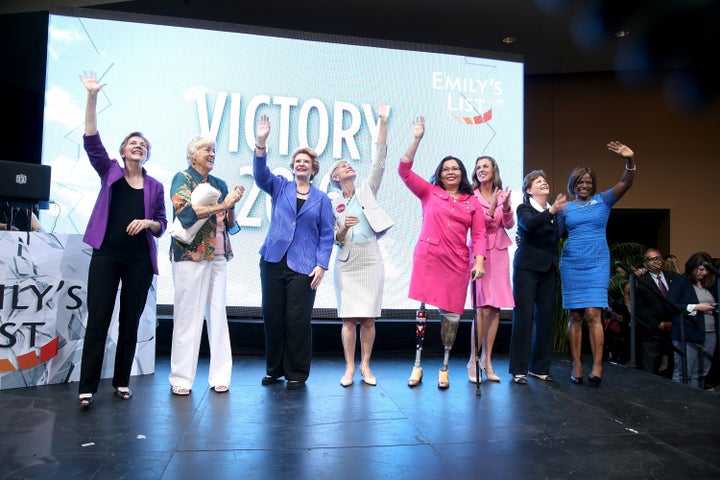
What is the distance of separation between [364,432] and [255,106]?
3.39 metres

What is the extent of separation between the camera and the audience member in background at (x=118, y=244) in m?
3.12

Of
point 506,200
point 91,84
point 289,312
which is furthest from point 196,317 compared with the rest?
point 506,200

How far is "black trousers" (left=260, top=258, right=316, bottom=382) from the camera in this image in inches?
142

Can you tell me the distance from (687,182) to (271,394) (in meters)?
7.36

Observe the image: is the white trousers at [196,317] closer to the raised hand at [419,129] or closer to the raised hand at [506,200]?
the raised hand at [419,129]

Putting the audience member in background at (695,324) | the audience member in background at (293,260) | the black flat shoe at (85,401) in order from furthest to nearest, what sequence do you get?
the audience member in background at (695,324) < the audience member in background at (293,260) < the black flat shoe at (85,401)

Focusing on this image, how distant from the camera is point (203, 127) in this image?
202 inches

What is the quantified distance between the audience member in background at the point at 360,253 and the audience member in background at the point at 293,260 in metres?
0.13

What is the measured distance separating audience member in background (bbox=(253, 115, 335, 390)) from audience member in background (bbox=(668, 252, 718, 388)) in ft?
10.7

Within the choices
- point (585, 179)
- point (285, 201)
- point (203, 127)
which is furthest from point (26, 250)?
point (585, 179)

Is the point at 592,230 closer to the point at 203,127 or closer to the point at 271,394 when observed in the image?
the point at 271,394

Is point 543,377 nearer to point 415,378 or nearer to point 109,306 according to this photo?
point 415,378

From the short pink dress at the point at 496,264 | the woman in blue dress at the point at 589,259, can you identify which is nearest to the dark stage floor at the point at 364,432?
the woman in blue dress at the point at 589,259

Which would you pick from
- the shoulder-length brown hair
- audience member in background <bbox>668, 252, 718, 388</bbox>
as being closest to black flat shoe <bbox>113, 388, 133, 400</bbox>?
audience member in background <bbox>668, 252, 718, 388</bbox>
